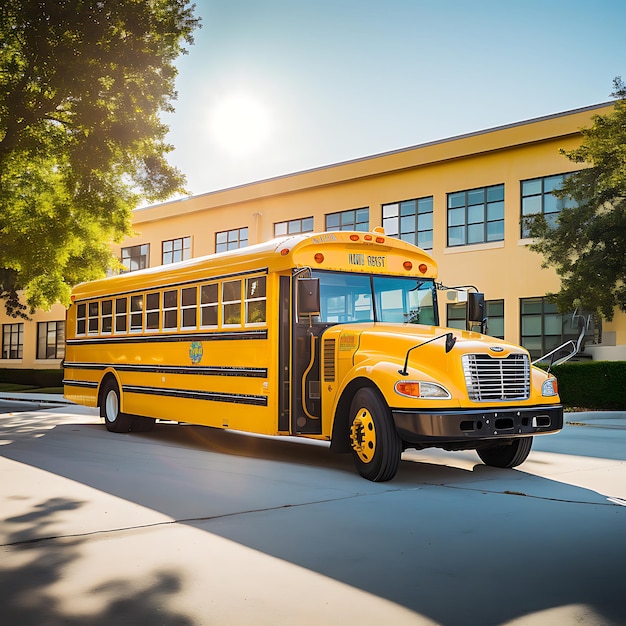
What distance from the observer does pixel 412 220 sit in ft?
102

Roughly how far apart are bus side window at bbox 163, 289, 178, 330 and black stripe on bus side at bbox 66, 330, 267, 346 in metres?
0.18

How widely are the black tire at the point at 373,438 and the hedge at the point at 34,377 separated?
30.9 metres

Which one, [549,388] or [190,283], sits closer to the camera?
[549,388]

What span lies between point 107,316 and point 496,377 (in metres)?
8.46

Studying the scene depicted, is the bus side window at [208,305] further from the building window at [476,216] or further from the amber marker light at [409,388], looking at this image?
the building window at [476,216]

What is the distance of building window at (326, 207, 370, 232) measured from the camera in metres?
32.7

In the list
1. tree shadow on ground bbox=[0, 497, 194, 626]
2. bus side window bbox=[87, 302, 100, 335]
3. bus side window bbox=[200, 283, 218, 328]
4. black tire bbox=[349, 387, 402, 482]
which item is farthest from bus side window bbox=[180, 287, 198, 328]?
tree shadow on ground bbox=[0, 497, 194, 626]

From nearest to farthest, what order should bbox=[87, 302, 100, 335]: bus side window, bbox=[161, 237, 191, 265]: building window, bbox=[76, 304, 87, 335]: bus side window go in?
bbox=[87, 302, 100, 335]: bus side window < bbox=[76, 304, 87, 335]: bus side window < bbox=[161, 237, 191, 265]: building window

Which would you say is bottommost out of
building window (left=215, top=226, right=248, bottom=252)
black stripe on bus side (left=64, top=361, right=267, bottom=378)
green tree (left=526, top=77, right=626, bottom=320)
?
black stripe on bus side (left=64, top=361, right=267, bottom=378)

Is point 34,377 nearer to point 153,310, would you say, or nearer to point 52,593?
point 153,310

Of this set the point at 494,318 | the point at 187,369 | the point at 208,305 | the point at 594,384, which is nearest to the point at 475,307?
the point at 208,305

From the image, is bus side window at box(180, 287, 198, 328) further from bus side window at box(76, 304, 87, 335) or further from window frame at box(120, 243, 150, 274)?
window frame at box(120, 243, 150, 274)

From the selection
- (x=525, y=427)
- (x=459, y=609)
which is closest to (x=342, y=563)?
(x=459, y=609)

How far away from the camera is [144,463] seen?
1044 centimetres
